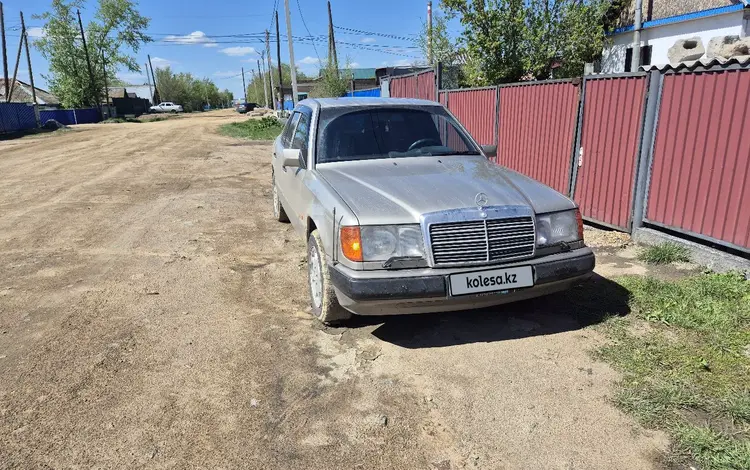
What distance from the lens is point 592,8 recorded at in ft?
44.5

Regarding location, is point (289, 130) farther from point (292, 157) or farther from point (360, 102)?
point (292, 157)

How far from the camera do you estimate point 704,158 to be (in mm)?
4723

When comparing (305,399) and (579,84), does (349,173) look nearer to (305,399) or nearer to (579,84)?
(305,399)

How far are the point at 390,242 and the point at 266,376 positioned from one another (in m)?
1.13

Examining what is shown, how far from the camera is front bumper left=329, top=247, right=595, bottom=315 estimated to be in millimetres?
3070

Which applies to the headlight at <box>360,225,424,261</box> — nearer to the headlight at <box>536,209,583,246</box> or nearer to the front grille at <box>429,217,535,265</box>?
the front grille at <box>429,217,535,265</box>

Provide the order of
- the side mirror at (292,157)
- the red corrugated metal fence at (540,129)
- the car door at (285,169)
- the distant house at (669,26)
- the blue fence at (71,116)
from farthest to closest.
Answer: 1. the blue fence at (71,116)
2. the distant house at (669,26)
3. the red corrugated metal fence at (540,129)
4. the car door at (285,169)
5. the side mirror at (292,157)

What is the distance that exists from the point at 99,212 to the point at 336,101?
15.7 ft

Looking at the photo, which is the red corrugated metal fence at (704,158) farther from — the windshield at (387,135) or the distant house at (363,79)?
the distant house at (363,79)

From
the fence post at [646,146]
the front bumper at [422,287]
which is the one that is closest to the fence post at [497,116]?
the fence post at [646,146]

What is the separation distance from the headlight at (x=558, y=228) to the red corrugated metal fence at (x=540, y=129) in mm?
3525

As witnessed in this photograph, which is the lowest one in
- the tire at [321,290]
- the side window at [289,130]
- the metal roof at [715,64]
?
the tire at [321,290]

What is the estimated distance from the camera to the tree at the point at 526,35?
13055 mm

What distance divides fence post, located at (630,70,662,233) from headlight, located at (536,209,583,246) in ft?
8.05
